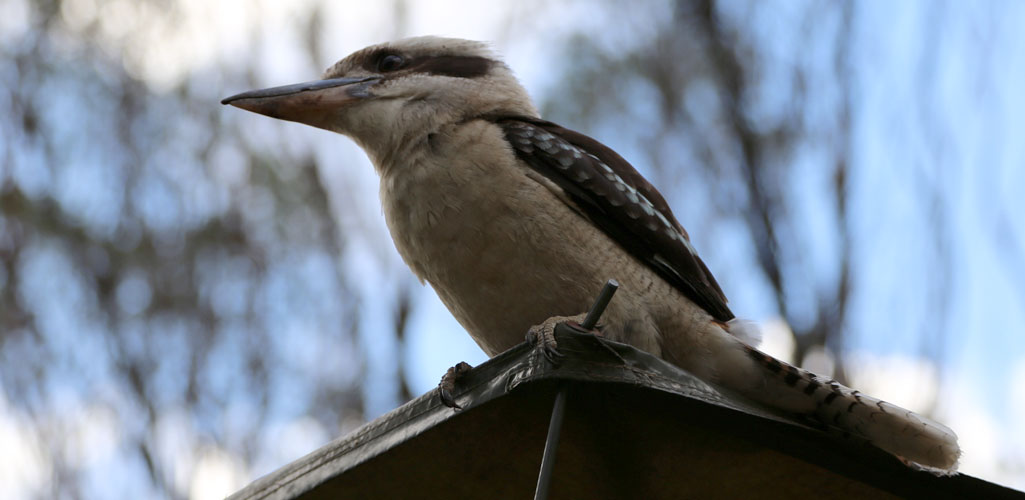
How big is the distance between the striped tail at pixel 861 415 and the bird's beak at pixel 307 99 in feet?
4.75

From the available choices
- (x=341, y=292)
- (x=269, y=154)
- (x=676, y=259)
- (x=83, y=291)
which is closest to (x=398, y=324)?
(x=341, y=292)

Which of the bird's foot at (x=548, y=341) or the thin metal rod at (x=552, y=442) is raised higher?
the bird's foot at (x=548, y=341)

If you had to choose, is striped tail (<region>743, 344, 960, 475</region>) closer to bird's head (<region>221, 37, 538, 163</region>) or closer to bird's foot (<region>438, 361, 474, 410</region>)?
bird's foot (<region>438, 361, 474, 410</region>)

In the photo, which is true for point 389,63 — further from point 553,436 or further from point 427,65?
point 553,436

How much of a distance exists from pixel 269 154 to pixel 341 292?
1255 millimetres

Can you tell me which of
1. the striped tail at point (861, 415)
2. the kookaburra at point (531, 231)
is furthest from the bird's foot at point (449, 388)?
the striped tail at point (861, 415)

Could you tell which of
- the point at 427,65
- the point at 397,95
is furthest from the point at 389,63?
the point at 397,95

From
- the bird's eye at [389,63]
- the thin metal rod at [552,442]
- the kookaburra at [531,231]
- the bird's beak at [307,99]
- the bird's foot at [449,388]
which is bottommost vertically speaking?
the thin metal rod at [552,442]

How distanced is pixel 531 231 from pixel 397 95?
78 cm

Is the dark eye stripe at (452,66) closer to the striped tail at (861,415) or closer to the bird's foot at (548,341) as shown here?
the striped tail at (861,415)

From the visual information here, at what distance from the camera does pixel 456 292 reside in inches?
104

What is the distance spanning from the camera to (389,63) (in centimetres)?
328

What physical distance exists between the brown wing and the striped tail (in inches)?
15.3

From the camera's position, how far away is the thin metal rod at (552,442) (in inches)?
63.8
